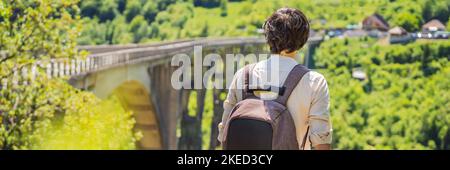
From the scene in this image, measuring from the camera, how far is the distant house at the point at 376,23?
2725cm

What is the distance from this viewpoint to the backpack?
432 cm

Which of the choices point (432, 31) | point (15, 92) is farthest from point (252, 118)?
point (432, 31)

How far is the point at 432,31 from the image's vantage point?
17.1 metres

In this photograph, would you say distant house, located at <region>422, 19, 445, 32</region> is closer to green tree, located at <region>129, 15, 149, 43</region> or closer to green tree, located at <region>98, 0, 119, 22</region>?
green tree, located at <region>98, 0, 119, 22</region>

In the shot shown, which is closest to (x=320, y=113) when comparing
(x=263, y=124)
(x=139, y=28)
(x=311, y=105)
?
(x=311, y=105)

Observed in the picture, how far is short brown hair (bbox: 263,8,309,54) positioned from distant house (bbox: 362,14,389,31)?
2129 cm

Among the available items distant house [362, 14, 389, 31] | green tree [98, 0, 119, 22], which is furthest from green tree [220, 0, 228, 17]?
green tree [98, 0, 119, 22]

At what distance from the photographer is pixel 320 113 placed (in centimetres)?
441

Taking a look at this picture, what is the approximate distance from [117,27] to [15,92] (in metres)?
19.2

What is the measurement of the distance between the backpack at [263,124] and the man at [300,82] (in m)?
0.04

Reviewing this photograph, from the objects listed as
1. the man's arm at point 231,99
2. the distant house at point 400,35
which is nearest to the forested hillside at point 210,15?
the distant house at point 400,35

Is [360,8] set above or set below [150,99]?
above

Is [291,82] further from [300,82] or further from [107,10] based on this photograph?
[107,10]
